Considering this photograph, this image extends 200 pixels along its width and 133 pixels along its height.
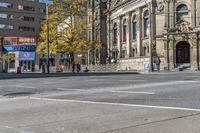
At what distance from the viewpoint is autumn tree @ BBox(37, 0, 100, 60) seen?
61.4 m

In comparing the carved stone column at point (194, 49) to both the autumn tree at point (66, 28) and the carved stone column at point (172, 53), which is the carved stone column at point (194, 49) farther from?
the autumn tree at point (66, 28)

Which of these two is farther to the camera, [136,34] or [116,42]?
[116,42]

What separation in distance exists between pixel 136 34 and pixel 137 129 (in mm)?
64921

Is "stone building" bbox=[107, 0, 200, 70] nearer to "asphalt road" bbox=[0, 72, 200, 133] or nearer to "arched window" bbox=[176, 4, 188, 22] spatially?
"arched window" bbox=[176, 4, 188, 22]

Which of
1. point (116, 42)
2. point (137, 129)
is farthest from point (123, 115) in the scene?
point (116, 42)

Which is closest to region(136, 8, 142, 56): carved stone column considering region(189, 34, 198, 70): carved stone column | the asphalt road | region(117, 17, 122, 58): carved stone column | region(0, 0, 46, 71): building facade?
region(117, 17, 122, 58): carved stone column

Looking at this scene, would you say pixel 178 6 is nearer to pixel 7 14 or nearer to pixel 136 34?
pixel 136 34

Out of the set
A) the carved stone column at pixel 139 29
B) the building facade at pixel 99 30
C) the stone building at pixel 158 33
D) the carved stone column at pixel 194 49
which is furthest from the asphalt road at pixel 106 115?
the building facade at pixel 99 30

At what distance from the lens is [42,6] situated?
424 ft

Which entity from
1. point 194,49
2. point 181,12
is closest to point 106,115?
point 194,49

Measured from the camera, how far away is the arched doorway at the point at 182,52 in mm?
60312

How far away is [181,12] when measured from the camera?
6188 centimetres

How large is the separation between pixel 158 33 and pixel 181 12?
5126mm

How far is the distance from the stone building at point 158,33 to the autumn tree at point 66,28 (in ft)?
31.7
